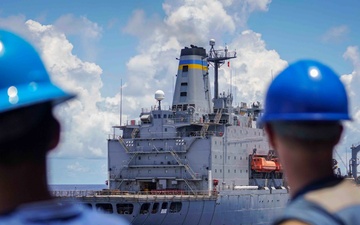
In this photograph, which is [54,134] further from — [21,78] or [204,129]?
[204,129]

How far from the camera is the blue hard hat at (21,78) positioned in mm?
3033

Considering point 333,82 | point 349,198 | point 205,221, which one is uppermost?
point 333,82

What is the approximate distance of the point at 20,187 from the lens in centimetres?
304

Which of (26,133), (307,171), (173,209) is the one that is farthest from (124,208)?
(26,133)

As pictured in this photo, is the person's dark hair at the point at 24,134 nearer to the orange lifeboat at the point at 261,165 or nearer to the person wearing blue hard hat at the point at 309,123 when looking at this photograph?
the person wearing blue hard hat at the point at 309,123

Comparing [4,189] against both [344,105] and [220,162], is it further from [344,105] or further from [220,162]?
[220,162]

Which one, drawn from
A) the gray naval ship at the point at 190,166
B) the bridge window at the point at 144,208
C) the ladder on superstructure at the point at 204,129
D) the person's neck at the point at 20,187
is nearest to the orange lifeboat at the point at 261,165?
the gray naval ship at the point at 190,166

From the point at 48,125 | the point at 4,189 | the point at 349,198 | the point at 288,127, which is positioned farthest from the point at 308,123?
the point at 4,189

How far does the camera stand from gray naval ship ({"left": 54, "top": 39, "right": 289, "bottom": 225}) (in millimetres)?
44156

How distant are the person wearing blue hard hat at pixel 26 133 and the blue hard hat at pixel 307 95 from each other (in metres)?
1.00

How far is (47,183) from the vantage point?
314 cm

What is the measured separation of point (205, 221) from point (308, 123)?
4245cm

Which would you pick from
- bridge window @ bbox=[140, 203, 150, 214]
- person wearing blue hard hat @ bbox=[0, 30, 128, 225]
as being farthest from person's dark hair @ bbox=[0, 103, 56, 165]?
bridge window @ bbox=[140, 203, 150, 214]

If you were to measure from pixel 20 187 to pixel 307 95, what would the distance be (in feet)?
4.76
